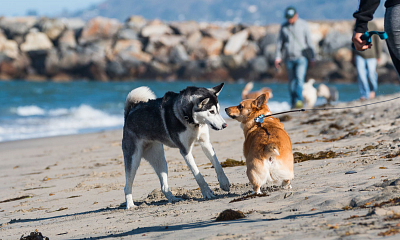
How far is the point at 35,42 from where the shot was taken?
47.5 m

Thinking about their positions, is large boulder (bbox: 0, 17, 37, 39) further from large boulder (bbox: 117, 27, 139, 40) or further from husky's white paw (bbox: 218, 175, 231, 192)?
husky's white paw (bbox: 218, 175, 231, 192)

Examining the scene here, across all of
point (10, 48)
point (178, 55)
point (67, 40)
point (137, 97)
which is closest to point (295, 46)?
point (137, 97)

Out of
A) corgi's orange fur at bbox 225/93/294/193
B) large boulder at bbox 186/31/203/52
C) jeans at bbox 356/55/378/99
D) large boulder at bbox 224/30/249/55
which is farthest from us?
large boulder at bbox 186/31/203/52

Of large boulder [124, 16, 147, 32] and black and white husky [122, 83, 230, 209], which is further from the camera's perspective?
large boulder [124, 16, 147, 32]

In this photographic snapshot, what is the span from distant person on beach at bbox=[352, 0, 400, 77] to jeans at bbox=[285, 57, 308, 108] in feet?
24.1

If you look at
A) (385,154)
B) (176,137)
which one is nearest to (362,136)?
(385,154)

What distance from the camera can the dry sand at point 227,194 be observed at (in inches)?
118

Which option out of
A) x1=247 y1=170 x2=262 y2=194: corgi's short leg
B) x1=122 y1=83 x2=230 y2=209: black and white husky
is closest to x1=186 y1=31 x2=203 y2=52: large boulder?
x1=122 y1=83 x2=230 y2=209: black and white husky

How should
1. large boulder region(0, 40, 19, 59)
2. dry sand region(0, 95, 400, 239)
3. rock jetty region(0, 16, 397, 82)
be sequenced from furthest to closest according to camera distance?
1. large boulder region(0, 40, 19, 59)
2. rock jetty region(0, 16, 397, 82)
3. dry sand region(0, 95, 400, 239)

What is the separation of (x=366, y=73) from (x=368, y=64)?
33 centimetres

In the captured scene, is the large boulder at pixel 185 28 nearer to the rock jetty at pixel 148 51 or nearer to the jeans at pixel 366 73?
the rock jetty at pixel 148 51

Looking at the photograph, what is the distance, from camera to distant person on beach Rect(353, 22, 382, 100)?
11117mm

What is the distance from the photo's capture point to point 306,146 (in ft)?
21.6

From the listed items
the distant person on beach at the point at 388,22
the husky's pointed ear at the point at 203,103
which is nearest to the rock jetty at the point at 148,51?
the husky's pointed ear at the point at 203,103
